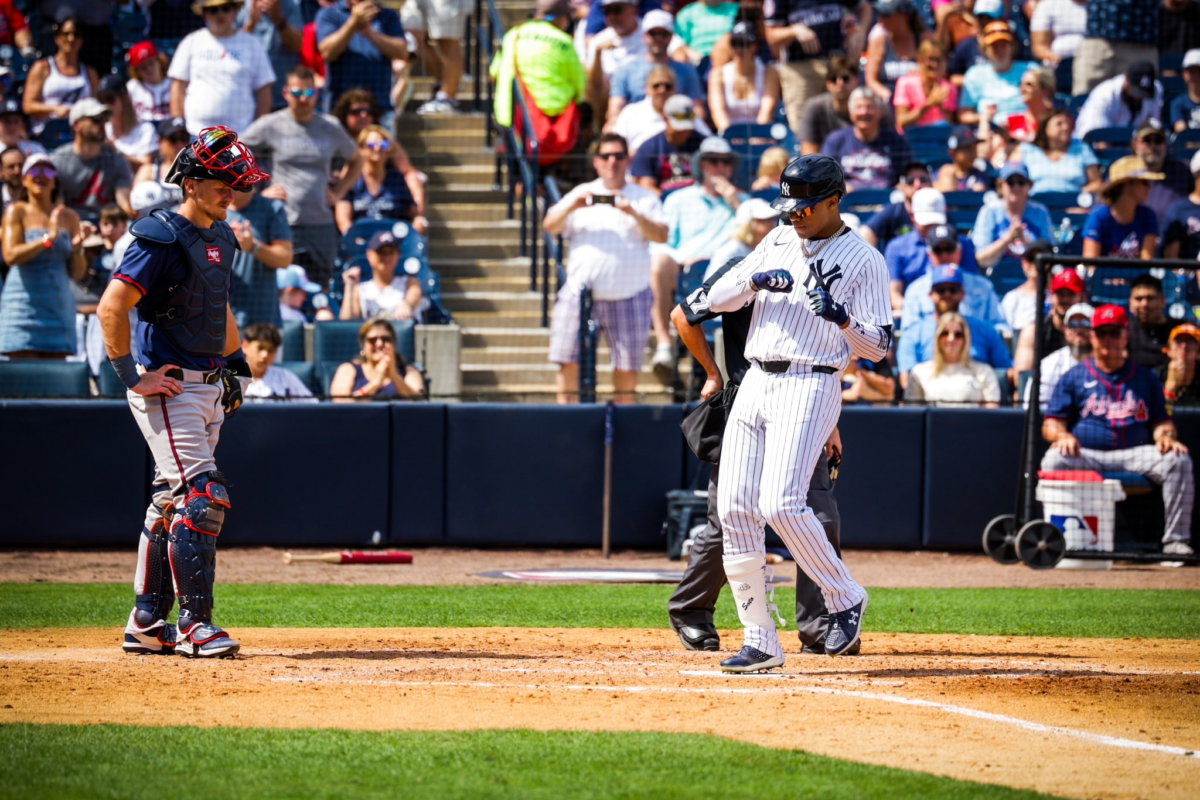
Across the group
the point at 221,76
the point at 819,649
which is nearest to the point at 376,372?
the point at 221,76

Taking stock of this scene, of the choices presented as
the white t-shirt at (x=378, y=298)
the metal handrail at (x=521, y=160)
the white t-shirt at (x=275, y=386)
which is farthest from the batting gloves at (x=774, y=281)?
the metal handrail at (x=521, y=160)

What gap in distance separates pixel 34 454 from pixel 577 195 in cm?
449

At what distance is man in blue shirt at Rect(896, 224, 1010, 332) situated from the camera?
37.7ft

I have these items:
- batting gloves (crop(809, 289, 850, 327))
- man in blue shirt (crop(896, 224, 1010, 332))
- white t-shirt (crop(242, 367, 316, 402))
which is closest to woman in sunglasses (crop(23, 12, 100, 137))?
white t-shirt (crop(242, 367, 316, 402))

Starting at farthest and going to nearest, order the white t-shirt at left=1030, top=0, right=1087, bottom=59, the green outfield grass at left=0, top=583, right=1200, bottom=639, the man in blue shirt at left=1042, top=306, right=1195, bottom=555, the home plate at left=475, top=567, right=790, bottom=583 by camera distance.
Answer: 1. the white t-shirt at left=1030, top=0, right=1087, bottom=59
2. the man in blue shirt at left=1042, top=306, right=1195, bottom=555
3. the home plate at left=475, top=567, right=790, bottom=583
4. the green outfield grass at left=0, top=583, right=1200, bottom=639

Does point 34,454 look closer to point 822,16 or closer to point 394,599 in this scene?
point 394,599

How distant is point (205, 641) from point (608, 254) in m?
6.31

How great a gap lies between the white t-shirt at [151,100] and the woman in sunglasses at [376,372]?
4173 mm

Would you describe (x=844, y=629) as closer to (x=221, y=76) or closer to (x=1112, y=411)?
(x=1112, y=411)

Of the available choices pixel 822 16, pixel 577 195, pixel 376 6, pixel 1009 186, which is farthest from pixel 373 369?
pixel 822 16

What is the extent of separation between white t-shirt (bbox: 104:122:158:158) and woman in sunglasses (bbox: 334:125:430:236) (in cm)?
191

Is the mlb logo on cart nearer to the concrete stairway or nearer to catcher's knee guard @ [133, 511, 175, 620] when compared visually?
the concrete stairway

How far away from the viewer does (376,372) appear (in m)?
10.9

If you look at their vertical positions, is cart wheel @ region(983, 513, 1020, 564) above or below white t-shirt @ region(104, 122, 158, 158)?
below
